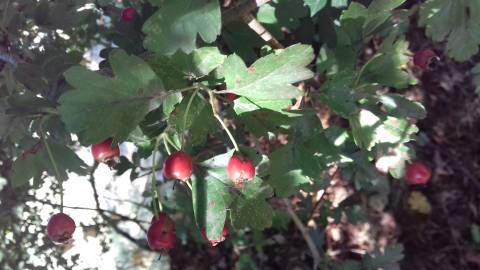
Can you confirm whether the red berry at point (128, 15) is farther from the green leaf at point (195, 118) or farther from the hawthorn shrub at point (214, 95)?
the green leaf at point (195, 118)

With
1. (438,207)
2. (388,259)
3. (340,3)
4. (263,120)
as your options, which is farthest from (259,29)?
(438,207)

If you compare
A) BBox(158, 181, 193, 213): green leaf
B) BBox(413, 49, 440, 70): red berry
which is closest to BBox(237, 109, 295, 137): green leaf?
BBox(413, 49, 440, 70): red berry

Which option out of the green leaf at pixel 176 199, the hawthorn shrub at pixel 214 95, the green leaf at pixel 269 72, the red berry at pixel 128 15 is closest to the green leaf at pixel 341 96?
the hawthorn shrub at pixel 214 95

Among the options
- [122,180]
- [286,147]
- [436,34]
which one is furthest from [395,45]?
[122,180]

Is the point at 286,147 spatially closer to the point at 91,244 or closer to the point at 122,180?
the point at 91,244

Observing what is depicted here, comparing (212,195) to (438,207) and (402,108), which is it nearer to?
(402,108)

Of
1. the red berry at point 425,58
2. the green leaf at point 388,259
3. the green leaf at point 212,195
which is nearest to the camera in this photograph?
the green leaf at point 212,195
